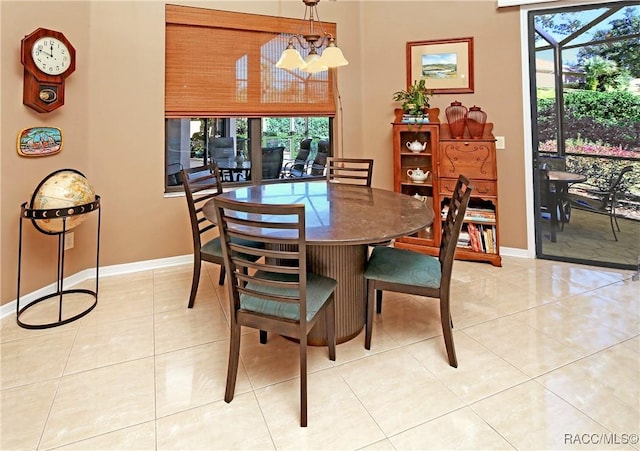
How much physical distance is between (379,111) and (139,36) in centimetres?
247

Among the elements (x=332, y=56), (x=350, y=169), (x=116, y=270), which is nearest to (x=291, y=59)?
(x=332, y=56)

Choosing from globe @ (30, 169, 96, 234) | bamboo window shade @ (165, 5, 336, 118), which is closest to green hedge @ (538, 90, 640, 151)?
bamboo window shade @ (165, 5, 336, 118)

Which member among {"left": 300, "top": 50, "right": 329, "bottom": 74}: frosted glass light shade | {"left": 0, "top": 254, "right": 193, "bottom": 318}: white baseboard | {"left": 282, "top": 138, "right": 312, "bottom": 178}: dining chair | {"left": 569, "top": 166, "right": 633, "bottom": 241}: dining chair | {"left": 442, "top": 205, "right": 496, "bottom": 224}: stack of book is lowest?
{"left": 0, "top": 254, "right": 193, "bottom": 318}: white baseboard

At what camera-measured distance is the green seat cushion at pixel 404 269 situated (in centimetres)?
204

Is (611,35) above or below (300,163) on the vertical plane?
above

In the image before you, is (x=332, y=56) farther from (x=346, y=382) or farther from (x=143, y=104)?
(x=143, y=104)

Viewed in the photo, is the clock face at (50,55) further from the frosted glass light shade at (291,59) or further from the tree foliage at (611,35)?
the tree foliage at (611,35)

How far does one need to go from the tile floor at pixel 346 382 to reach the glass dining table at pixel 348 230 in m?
0.18

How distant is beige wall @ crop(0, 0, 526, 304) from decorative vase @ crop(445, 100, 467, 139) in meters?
0.22

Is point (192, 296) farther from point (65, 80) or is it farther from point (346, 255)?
point (65, 80)

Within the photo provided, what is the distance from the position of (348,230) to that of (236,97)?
8.15ft

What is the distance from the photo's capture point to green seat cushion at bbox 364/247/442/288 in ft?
6.71

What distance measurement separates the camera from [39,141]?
277cm

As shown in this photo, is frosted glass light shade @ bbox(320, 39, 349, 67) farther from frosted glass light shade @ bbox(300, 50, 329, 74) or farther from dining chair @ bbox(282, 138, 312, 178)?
dining chair @ bbox(282, 138, 312, 178)
